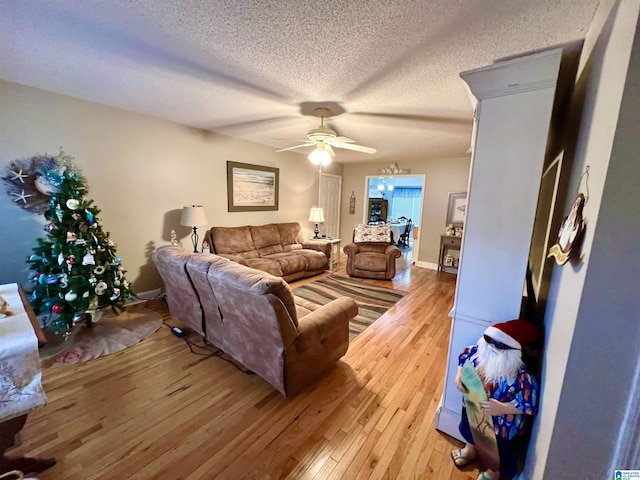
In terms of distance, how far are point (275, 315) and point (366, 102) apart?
222 cm

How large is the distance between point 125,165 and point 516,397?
4149mm

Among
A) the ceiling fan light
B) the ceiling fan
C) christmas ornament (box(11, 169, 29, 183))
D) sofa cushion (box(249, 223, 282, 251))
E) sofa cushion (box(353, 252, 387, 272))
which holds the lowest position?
sofa cushion (box(353, 252, 387, 272))

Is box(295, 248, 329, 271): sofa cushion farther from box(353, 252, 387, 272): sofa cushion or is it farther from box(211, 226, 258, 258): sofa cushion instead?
box(211, 226, 258, 258): sofa cushion

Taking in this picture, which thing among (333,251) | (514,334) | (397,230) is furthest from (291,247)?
(397,230)

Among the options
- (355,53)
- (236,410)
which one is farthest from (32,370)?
(355,53)

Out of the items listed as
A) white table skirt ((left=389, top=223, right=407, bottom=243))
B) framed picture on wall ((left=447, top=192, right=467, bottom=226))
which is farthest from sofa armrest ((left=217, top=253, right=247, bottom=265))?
white table skirt ((left=389, top=223, right=407, bottom=243))

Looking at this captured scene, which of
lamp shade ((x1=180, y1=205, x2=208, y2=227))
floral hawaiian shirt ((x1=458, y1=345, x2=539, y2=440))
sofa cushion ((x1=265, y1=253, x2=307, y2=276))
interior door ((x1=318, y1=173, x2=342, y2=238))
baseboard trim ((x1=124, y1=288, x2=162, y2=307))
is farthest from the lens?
interior door ((x1=318, y1=173, x2=342, y2=238))

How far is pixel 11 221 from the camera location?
239 centimetres

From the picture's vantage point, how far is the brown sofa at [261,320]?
1602 millimetres

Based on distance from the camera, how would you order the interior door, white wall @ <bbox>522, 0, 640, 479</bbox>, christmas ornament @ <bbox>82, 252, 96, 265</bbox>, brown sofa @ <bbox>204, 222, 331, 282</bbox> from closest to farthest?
1. white wall @ <bbox>522, 0, 640, 479</bbox>
2. christmas ornament @ <bbox>82, 252, 96, 265</bbox>
3. brown sofa @ <bbox>204, 222, 331, 282</bbox>
4. the interior door

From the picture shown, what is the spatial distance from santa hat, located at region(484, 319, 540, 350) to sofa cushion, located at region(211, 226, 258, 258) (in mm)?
3585

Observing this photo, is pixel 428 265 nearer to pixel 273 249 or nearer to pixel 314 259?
pixel 314 259

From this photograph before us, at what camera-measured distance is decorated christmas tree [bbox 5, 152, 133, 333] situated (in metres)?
2.24

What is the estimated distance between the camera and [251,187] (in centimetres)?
457
